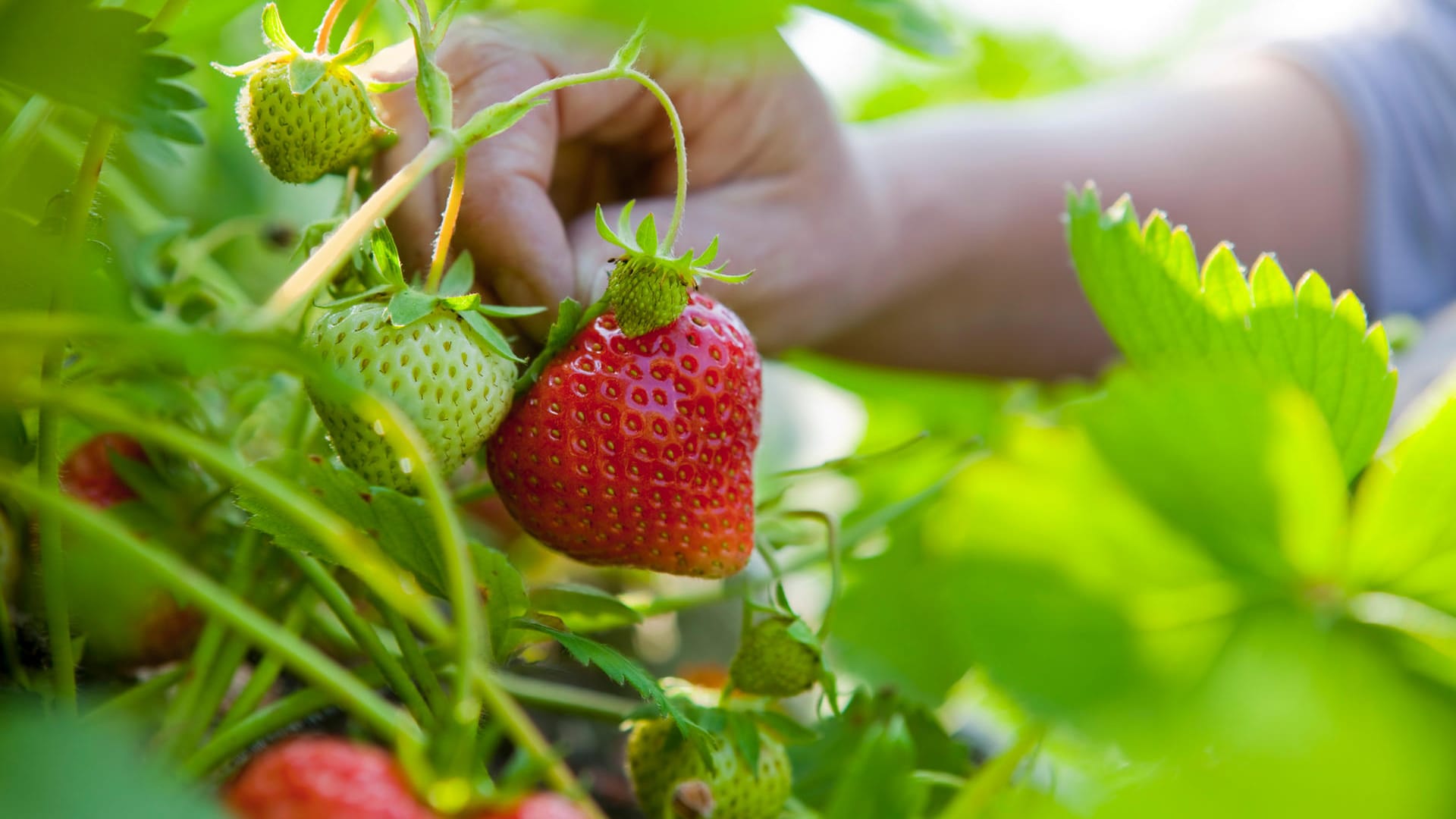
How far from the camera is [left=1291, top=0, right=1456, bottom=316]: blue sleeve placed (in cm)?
133

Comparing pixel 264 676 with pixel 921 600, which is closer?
pixel 264 676

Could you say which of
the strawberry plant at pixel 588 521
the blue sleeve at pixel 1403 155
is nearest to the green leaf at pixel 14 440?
the strawberry plant at pixel 588 521

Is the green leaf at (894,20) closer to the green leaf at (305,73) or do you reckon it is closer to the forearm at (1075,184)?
the green leaf at (305,73)

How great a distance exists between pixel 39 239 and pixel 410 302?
13 cm

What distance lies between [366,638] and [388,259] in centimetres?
11

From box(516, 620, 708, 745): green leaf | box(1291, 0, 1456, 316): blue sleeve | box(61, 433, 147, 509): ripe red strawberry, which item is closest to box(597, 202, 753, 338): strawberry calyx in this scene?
box(516, 620, 708, 745): green leaf

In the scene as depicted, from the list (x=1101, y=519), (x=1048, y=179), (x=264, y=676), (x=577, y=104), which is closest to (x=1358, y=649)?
(x=1101, y=519)

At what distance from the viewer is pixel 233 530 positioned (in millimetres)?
431

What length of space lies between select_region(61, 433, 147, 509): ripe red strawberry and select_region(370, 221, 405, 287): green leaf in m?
0.15

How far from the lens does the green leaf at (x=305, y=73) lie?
34 centimetres

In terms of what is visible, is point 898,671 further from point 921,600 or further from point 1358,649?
point 1358,649

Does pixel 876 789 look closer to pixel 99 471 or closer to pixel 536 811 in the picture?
pixel 536 811

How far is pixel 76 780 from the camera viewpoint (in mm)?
143

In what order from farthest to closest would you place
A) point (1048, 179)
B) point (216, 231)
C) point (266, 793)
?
point (1048, 179) < point (216, 231) < point (266, 793)
